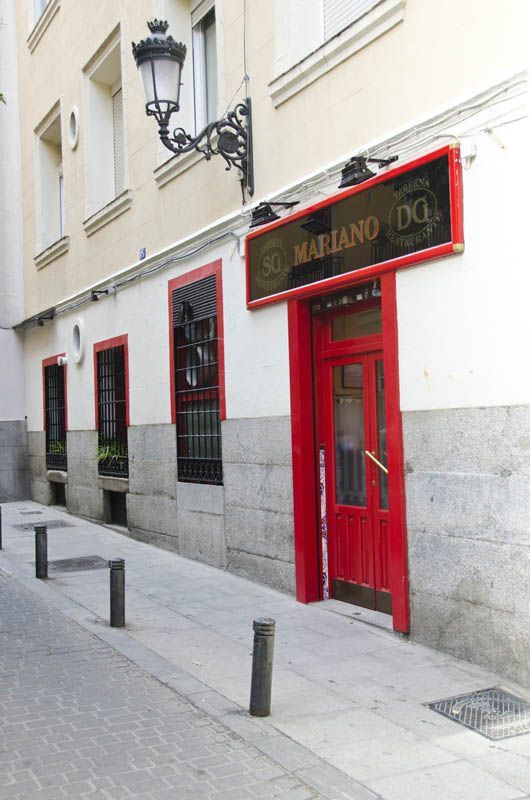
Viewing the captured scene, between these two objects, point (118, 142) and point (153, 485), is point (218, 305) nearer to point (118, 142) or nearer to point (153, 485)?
point (153, 485)

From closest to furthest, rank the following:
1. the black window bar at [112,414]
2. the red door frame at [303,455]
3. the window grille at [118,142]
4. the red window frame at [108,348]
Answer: the red door frame at [303,455] → the red window frame at [108,348] → the black window bar at [112,414] → the window grille at [118,142]

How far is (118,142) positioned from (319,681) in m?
9.82

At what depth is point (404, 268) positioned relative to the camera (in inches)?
245

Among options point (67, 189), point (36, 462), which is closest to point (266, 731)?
point (67, 189)

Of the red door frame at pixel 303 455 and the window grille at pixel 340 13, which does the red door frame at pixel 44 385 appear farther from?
the window grille at pixel 340 13

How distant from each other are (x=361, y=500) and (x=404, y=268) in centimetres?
214

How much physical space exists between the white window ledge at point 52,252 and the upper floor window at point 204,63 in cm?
501

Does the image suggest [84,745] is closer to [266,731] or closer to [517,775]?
[266,731]

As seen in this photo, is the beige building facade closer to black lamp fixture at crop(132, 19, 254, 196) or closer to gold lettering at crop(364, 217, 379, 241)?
gold lettering at crop(364, 217, 379, 241)

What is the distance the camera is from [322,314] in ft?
25.0

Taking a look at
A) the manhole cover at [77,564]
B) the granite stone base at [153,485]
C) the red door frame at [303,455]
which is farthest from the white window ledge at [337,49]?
the manhole cover at [77,564]

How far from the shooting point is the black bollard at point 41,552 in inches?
344

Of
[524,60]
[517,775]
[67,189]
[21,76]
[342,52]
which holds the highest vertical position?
[21,76]

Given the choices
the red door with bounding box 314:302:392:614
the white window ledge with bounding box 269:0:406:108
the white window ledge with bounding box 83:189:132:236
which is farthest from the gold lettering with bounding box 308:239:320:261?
the white window ledge with bounding box 83:189:132:236
